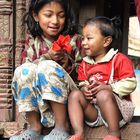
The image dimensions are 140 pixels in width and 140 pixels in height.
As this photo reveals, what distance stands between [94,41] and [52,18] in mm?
381

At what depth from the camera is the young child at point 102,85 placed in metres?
2.92

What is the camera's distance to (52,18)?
133 inches

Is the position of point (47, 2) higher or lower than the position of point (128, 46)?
higher

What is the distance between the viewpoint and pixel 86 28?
3.21 metres

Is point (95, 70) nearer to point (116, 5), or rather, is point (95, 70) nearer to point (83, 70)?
point (83, 70)

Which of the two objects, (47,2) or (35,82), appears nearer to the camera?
(35,82)

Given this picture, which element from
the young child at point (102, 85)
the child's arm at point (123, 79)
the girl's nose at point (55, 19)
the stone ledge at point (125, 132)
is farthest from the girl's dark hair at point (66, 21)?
the stone ledge at point (125, 132)

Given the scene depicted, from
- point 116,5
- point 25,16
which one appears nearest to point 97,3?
point 116,5

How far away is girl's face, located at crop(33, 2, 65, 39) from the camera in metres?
3.37

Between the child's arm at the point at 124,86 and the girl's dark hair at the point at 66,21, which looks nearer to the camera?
the child's arm at the point at 124,86

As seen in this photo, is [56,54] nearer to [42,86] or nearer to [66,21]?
[42,86]

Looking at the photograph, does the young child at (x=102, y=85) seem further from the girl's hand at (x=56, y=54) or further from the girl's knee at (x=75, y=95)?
the girl's hand at (x=56, y=54)

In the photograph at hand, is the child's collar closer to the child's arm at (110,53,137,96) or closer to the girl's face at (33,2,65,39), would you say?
the child's arm at (110,53,137,96)

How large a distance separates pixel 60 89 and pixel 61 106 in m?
0.11
